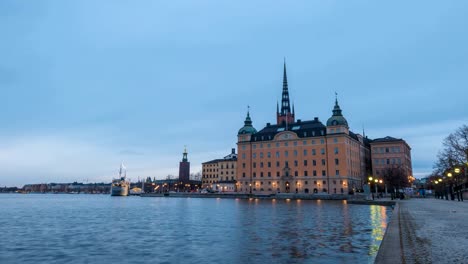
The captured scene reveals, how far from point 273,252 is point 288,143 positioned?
97.3m

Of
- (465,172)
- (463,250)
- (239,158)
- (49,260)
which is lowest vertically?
(49,260)

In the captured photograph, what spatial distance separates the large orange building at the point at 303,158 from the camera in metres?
104

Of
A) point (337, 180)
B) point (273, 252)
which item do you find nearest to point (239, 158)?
point (337, 180)

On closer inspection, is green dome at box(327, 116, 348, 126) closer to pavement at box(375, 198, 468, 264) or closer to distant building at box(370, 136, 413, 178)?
distant building at box(370, 136, 413, 178)

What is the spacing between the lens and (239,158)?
124 metres

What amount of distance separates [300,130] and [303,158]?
29.2 feet

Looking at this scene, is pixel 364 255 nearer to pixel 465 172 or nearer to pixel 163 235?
pixel 163 235

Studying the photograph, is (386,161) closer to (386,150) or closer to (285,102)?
(386,150)

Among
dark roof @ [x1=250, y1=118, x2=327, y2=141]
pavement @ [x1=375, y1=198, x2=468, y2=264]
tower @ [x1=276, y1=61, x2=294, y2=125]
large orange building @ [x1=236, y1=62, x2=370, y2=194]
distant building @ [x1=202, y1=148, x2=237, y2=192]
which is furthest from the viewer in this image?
distant building @ [x1=202, y1=148, x2=237, y2=192]

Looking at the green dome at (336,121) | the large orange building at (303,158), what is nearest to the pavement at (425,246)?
the large orange building at (303,158)

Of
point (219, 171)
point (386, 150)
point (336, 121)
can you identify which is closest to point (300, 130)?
point (336, 121)

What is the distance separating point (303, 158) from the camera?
109688mm

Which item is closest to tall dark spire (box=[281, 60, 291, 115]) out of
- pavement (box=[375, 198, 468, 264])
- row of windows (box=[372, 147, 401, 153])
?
row of windows (box=[372, 147, 401, 153])

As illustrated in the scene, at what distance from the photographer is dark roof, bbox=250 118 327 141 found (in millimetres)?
108812
